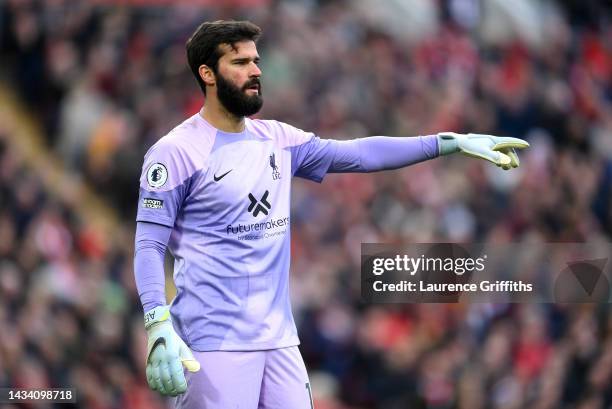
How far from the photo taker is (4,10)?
346 inches

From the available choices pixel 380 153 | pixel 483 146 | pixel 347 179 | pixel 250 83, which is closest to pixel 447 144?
pixel 483 146

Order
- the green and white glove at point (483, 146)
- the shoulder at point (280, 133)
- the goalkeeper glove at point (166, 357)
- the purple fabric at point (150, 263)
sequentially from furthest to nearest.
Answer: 1. the green and white glove at point (483, 146)
2. the shoulder at point (280, 133)
3. the purple fabric at point (150, 263)
4. the goalkeeper glove at point (166, 357)

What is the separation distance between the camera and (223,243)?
368 centimetres

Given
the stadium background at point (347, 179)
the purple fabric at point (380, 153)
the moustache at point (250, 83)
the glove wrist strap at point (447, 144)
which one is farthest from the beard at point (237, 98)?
the stadium background at point (347, 179)

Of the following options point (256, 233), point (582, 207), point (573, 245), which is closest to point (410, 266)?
point (573, 245)

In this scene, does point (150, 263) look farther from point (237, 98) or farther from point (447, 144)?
point (447, 144)

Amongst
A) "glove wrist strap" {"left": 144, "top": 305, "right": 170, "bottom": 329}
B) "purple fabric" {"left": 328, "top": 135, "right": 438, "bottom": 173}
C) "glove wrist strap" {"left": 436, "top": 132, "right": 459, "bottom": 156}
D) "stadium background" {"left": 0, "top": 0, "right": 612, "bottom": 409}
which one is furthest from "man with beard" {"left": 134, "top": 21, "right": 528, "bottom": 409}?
"stadium background" {"left": 0, "top": 0, "right": 612, "bottom": 409}

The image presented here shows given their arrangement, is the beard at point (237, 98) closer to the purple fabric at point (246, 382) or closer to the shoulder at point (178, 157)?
the shoulder at point (178, 157)

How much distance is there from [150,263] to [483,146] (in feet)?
4.23

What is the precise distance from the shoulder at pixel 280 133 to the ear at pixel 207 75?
0.20 meters

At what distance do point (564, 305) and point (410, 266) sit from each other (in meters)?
1.67

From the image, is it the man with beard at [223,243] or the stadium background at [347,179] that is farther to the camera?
the stadium background at [347,179]

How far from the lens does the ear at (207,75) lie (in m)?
3.80

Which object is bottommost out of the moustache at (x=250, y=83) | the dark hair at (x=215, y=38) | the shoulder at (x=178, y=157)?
the shoulder at (x=178, y=157)
